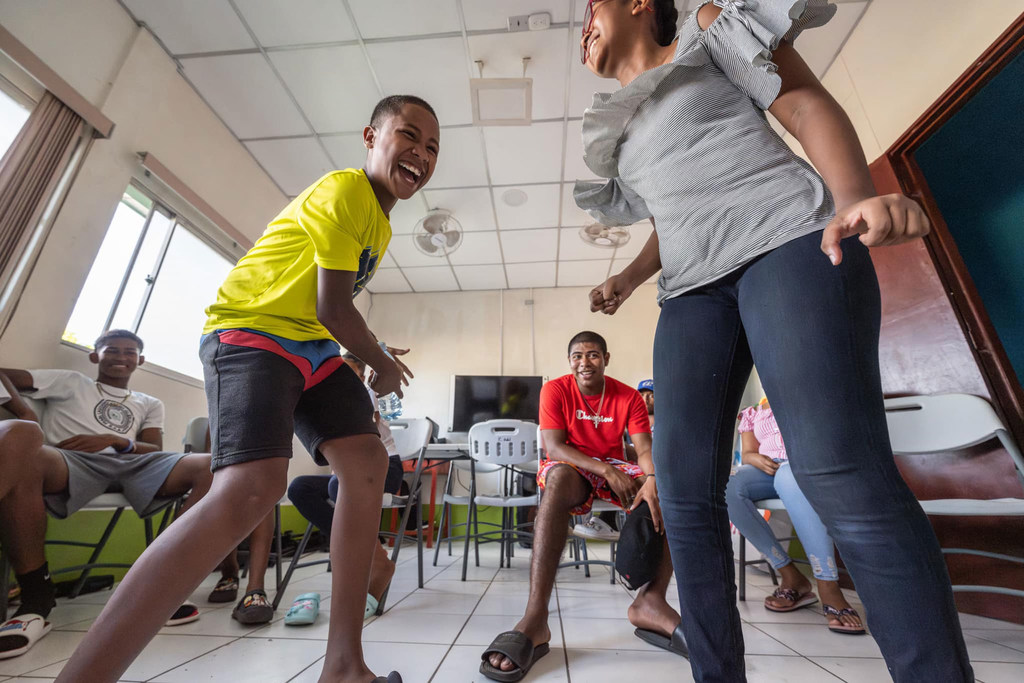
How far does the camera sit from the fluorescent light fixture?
2826mm

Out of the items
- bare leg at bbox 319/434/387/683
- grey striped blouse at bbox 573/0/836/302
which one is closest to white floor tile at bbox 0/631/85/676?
bare leg at bbox 319/434/387/683

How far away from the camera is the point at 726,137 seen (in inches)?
28.7

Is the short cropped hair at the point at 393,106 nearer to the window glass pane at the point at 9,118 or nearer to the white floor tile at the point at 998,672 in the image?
the white floor tile at the point at 998,672

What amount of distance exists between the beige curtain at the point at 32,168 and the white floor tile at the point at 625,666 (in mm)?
2701

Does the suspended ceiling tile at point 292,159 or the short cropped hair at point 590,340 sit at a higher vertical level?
the suspended ceiling tile at point 292,159

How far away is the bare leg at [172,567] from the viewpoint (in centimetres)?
57

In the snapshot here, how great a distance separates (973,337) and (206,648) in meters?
2.93

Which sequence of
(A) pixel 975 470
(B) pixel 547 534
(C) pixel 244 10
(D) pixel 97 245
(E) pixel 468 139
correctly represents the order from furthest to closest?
1. (E) pixel 468 139
2. (C) pixel 244 10
3. (D) pixel 97 245
4. (A) pixel 975 470
5. (B) pixel 547 534

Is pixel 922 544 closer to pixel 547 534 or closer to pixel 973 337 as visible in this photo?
pixel 547 534

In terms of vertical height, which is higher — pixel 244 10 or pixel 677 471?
pixel 244 10

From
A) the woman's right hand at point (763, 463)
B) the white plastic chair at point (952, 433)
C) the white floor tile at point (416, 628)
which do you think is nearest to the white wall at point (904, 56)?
the white plastic chair at point (952, 433)

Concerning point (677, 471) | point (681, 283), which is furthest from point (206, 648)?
point (681, 283)

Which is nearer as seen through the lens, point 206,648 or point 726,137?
point 726,137

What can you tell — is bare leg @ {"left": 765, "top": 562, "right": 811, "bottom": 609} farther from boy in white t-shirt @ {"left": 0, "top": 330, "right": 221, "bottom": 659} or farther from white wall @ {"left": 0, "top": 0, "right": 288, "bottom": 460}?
white wall @ {"left": 0, "top": 0, "right": 288, "bottom": 460}
